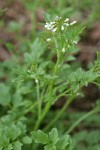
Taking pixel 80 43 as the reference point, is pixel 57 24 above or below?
below

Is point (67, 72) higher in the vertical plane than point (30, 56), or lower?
higher

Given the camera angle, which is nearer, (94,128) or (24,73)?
(24,73)

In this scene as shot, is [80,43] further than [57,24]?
Yes

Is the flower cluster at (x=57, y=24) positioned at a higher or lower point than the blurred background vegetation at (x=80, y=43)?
lower

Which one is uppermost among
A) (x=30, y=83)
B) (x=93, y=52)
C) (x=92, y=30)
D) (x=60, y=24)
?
(x=92, y=30)

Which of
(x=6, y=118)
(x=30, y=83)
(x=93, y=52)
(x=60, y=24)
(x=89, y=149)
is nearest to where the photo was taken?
(x=60, y=24)

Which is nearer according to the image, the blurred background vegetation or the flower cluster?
the flower cluster

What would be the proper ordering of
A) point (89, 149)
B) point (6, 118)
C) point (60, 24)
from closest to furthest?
point (60, 24) < point (6, 118) < point (89, 149)

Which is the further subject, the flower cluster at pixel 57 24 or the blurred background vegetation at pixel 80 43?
the blurred background vegetation at pixel 80 43

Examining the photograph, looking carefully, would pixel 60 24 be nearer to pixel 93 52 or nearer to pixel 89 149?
pixel 89 149

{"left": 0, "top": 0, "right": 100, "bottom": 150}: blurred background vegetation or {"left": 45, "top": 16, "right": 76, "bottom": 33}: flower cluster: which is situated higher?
{"left": 0, "top": 0, "right": 100, "bottom": 150}: blurred background vegetation

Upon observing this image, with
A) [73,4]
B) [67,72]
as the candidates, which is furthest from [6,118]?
[73,4]
